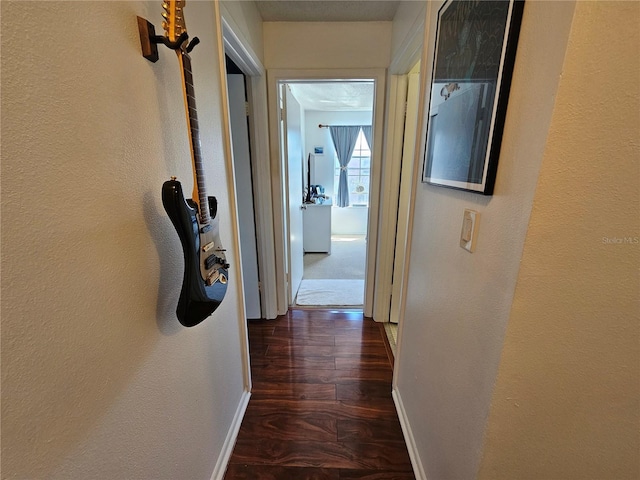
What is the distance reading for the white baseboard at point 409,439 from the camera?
1.18m

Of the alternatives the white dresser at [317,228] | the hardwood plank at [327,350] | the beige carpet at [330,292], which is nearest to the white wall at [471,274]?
the hardwood plank at [327,350]

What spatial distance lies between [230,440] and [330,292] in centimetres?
175

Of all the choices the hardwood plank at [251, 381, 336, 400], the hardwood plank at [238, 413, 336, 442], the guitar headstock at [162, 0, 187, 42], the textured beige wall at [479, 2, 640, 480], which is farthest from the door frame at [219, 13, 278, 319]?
the textured beige wall at [479, 2, 640, 480]

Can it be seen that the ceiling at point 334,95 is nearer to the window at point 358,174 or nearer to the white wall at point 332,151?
the white wall at point 332,151

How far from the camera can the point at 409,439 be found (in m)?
1.32

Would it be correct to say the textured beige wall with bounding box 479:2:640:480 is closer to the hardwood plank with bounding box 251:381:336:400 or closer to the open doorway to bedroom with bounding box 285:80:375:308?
the hardwood plank with bounding box 251:381:336:400

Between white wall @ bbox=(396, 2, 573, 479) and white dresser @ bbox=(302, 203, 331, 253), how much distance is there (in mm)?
2848

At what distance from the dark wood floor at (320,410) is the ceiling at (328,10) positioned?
2.26 metres

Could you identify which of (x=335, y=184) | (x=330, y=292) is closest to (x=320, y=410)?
(x=330, y=292)

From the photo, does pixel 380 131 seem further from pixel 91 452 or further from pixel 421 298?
pixel 91 452

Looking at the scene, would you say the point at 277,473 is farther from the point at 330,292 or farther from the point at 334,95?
the point at 334,95

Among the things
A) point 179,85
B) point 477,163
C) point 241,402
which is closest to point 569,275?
point 477,163

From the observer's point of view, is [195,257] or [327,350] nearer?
[195,257]

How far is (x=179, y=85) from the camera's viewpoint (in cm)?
84
